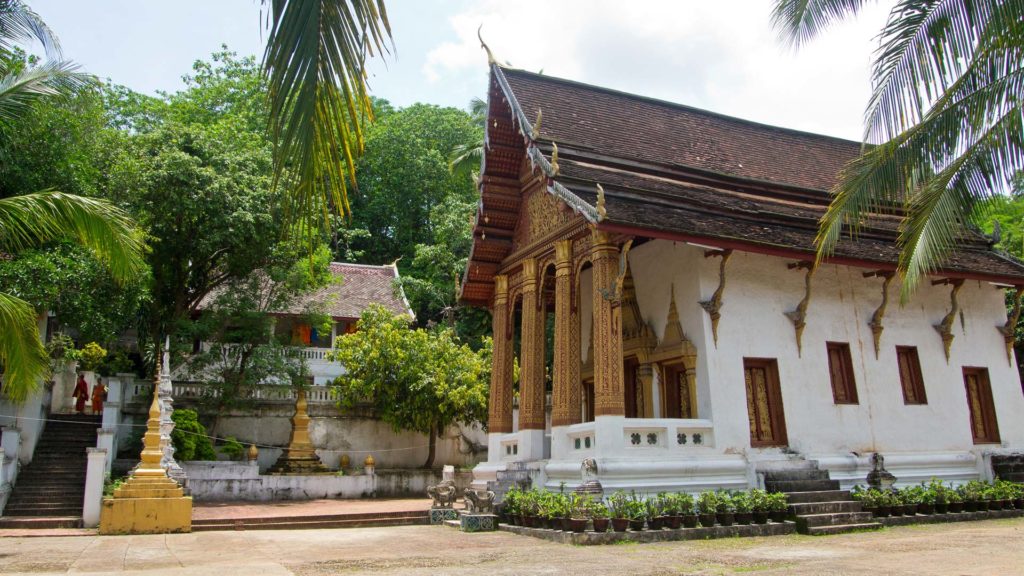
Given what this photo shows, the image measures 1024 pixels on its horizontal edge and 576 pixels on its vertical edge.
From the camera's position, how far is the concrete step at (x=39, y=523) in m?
12.7

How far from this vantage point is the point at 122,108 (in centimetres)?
2822

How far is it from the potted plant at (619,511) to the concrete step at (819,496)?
7.41 feet

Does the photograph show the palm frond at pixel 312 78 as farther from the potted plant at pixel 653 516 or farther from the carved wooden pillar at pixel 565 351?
the carved wooden pillar at pixel 565 351

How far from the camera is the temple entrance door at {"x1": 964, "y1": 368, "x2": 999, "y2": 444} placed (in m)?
12.5

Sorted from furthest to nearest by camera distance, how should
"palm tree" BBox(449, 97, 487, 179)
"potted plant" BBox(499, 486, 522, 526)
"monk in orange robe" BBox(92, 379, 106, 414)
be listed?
"palm tree" BBox(449, 97, 487, 179), "monk in orange robe" BBox(92, 379, 106, 414), "potted plant" BBox(499, 486, 522, 526)

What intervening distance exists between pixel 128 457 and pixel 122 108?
1634 centimetres

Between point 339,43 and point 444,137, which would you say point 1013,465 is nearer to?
point 339,43

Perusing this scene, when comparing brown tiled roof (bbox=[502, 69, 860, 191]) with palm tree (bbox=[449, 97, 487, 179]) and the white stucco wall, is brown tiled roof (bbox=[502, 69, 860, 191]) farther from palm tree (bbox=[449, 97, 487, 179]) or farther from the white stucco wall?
palm tree (bbox=[449, 97, 487, 179])

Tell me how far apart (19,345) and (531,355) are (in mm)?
6953

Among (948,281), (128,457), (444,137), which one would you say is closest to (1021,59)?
(948,281)

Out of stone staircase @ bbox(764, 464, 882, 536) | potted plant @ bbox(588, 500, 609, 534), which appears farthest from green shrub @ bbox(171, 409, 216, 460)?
stone staircase @ bbox(764, 464, 882, 536)

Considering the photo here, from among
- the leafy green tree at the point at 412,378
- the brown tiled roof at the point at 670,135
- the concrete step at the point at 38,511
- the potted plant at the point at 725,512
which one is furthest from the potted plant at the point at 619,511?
the concrete step at the point at 38,511

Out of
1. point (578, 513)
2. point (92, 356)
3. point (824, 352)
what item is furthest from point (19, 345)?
point (92, 356)

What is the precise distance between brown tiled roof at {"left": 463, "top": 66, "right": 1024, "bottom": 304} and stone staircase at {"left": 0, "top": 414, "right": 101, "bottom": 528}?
27.2ft
